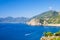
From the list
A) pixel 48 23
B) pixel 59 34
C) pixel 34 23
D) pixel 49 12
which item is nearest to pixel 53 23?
pixel 48 23

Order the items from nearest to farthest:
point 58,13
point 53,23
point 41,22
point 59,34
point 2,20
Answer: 1. point 59,34
2. point 53,23
3. point 41,22
4. point 58,13
5. point 2,20

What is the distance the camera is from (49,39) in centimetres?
937

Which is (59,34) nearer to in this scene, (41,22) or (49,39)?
(49,39)

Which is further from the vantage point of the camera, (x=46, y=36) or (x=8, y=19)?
(x=8, y=19)

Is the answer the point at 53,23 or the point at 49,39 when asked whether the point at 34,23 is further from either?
the point at 49,39

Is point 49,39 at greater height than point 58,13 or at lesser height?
lesser

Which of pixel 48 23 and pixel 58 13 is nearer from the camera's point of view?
pixel 48 23

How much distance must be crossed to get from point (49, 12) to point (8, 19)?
5901 cm

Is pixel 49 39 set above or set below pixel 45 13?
below

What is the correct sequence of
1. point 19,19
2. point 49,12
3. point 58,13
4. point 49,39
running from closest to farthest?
point 49,39, point 58,13, point 49,12, point 19,19

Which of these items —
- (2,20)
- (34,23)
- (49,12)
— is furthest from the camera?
(2,20)

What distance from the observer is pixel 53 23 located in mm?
84000

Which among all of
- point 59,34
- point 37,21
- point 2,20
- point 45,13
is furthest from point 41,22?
point 59,34

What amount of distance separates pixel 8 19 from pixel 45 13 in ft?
176
